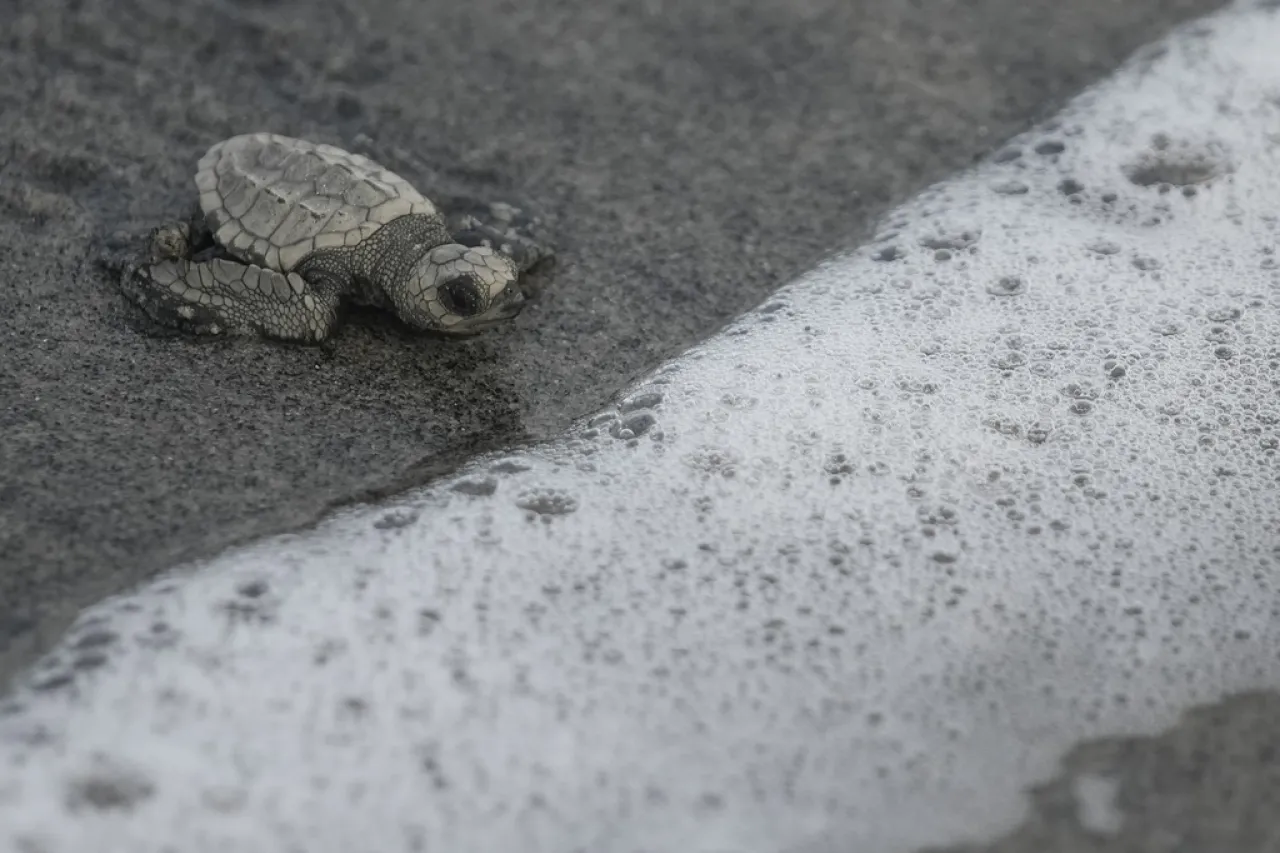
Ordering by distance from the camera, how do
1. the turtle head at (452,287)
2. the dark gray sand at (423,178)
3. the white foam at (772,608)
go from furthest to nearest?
the turtle head at (452,287) → the dark gray sand at (423,178) → the white foam at (772,608)

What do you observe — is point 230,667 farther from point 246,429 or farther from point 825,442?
point 825,442

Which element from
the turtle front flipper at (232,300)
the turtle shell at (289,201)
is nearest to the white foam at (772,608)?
the turtle front flipper at (232,300)

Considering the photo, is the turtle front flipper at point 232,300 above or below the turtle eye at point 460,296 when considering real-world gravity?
below

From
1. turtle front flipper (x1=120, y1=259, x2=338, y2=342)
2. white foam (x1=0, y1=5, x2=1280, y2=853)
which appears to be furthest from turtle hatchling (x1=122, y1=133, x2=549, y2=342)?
white foam (x1=0, y1=5, x2=1280, y2=853)

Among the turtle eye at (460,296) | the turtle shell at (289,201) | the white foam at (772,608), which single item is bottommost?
the white foam at (772,608)

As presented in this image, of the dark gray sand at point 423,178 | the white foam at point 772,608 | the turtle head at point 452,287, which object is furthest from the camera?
the turtle head at point 452,287

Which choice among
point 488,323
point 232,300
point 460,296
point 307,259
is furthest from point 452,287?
point 232,300

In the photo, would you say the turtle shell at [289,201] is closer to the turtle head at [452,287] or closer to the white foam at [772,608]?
the turtle head at [452,287]
